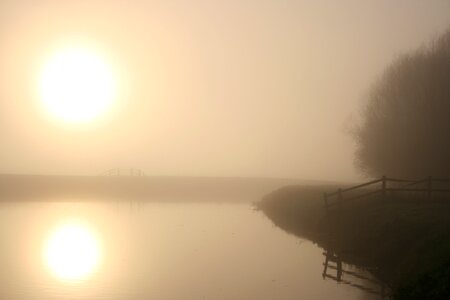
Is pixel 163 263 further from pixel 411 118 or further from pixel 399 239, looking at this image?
pixel 411 118

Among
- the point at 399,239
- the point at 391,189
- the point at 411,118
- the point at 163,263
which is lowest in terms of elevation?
the point at 163,263

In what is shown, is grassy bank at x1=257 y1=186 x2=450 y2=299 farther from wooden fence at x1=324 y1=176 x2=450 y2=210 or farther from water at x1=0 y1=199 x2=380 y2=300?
water at x1=0 y1=199 x2=380 y2=300

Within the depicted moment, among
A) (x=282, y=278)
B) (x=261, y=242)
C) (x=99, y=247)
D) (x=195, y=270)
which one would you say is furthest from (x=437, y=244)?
(x=99, y=247)

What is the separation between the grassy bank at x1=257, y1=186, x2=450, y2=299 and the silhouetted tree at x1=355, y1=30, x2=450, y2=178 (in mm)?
15286

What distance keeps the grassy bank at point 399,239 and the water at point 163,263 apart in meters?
1.90

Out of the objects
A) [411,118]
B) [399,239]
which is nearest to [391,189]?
[399,239]

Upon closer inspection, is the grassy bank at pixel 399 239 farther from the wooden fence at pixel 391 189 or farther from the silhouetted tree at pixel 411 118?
the silhouetted tree at pixel 411 118

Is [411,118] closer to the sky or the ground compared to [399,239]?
closer to the sky

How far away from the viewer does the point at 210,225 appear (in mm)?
61688

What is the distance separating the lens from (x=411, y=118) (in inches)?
2232

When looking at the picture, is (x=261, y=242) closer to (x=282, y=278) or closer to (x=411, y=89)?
(x=282, y=278)

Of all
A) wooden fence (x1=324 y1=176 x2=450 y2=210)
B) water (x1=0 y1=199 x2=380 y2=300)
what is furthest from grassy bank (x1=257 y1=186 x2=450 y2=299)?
water (x1=0 y1=199 x2=380 y2=300)

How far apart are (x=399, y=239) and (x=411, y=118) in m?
30.4

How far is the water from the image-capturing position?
2844cm
